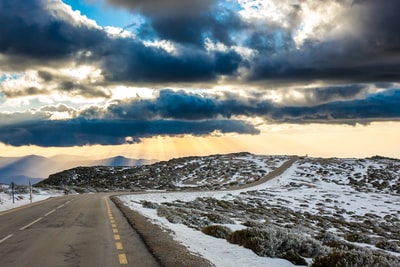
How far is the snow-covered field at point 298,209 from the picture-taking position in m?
14.5

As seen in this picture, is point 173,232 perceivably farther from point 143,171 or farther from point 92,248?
point 143,171

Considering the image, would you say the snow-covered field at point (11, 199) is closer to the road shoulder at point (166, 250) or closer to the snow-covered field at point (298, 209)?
the snow-covered field at point (298, 209)

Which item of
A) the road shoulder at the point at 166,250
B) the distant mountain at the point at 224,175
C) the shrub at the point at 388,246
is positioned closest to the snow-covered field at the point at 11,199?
the road shoulder at the point at 166,250

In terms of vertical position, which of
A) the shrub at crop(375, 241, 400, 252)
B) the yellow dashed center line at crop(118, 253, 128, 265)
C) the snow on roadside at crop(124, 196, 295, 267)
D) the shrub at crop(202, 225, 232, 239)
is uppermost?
the yellow dashed center line at crop(118, 253, 128, 265)

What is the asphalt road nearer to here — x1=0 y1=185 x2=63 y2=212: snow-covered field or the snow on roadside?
the snow on roadside

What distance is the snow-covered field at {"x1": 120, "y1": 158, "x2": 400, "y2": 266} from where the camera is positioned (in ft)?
47.5

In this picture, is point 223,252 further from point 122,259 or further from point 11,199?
point 11,199

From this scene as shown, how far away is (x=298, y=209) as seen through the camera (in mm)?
49125

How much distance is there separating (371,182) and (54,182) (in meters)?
96.4

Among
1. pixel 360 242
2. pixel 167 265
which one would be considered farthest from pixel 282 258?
pixel 360 242

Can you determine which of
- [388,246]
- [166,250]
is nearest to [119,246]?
[166,250]

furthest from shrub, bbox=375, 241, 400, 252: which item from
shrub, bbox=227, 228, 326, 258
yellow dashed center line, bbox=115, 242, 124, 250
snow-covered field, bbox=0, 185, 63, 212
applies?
snow-covered field, bbox=0, 185, 63, 212

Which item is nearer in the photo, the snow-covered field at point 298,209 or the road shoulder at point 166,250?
the road shoulder at point 166,250

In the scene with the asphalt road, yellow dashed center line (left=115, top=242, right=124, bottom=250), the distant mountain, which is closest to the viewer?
the asphalt road
